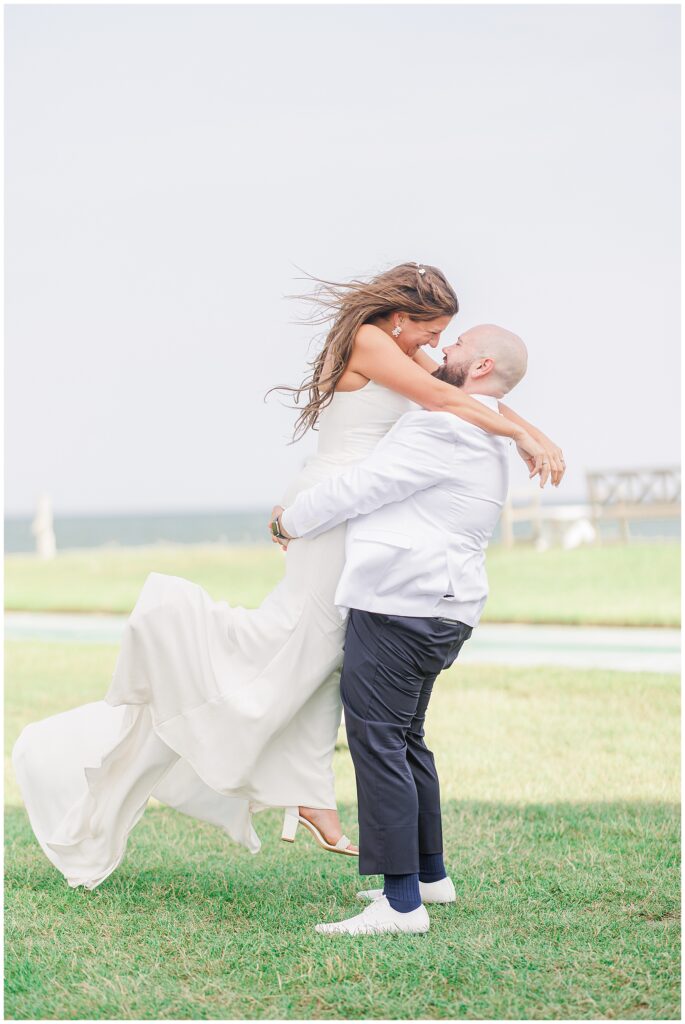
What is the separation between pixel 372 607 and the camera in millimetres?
3408

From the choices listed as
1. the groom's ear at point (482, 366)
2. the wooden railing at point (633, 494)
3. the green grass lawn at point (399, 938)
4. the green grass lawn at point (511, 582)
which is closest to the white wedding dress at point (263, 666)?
the groom's ear at point (482, 366)

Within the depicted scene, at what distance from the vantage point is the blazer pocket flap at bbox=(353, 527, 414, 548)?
133 inches

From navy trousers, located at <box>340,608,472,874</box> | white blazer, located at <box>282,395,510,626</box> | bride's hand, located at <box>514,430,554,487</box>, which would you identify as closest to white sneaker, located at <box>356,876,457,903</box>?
navy trousers, located at <box>340,608,472,874</box>

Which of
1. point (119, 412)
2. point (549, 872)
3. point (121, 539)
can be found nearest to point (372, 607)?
point (549, 872)

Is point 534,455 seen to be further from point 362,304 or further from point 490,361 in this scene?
point 362,304

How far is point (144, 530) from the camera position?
75875mm

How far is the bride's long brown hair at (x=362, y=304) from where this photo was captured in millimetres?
3588

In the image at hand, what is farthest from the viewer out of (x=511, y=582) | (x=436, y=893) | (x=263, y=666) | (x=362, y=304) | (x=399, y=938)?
(x=511, y=582)

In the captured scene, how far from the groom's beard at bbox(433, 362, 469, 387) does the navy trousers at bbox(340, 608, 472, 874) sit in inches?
29.2

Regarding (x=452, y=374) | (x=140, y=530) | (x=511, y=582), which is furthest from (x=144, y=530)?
(x=452, y=374)

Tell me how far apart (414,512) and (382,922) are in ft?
4.05

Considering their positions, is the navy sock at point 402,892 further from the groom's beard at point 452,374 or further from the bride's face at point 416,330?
the bride's face at point 416,330

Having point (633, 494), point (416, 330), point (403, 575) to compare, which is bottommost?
point (633, 494)

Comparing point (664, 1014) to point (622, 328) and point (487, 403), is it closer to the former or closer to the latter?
point (487, 403)
